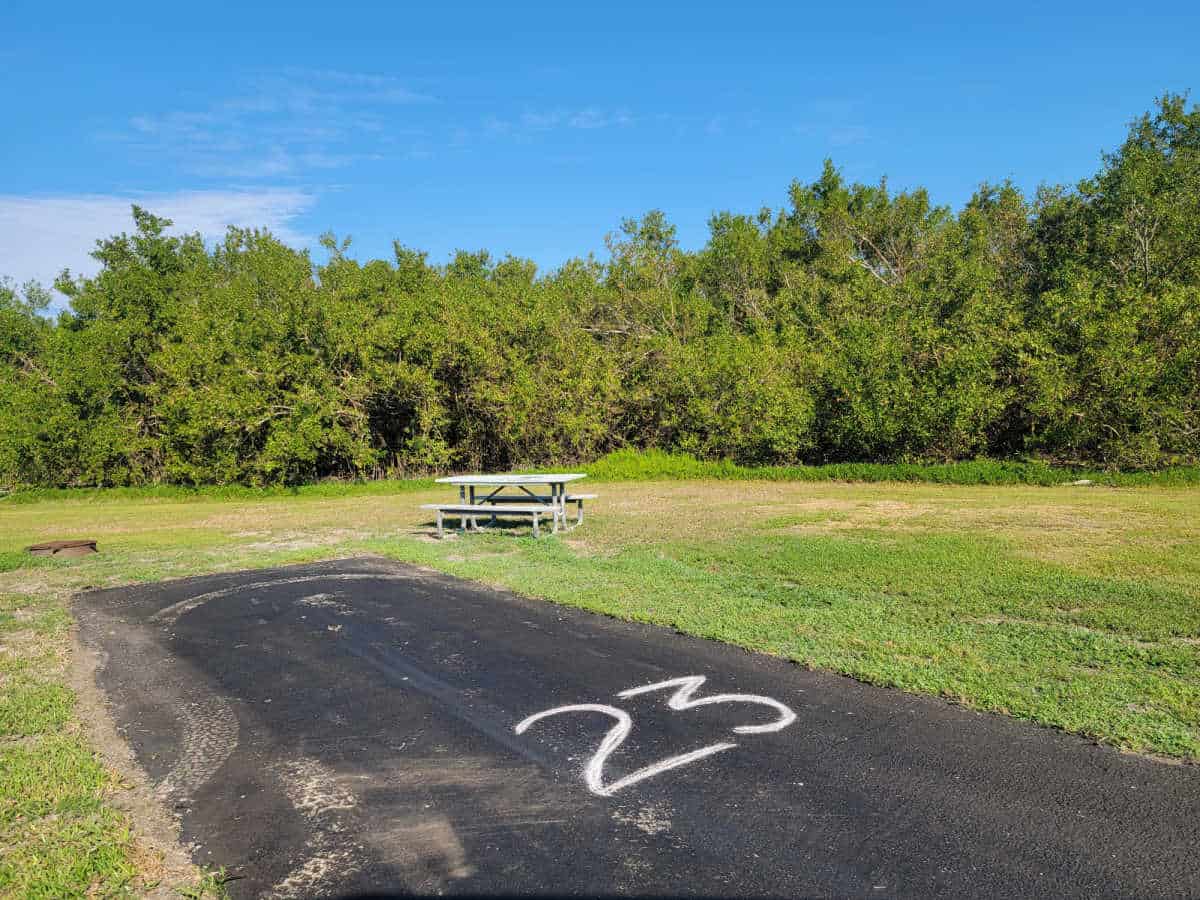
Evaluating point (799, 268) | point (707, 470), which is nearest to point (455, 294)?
point (707, 470)

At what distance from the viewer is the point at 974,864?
2.93 metres

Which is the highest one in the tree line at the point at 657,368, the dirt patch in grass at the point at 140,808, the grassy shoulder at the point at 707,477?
the tree line at the point at 657,368

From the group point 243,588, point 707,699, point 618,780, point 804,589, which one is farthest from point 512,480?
point 618,780

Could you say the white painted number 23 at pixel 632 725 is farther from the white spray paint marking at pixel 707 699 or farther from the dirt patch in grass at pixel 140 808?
the dirt patch in grass at pixel 140 808

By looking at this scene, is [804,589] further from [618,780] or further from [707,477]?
[707,477]

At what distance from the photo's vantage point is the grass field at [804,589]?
156 inches

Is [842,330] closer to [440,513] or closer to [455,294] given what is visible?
[455,294]

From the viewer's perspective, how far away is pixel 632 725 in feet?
14.4

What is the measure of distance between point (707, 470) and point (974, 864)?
62.0ft

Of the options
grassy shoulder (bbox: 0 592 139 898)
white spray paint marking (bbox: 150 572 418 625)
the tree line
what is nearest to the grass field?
grassy shoulder (bbox: 0 592 139 898)

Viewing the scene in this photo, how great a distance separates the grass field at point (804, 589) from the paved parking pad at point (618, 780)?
0.39m

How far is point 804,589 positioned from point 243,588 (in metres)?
5.94

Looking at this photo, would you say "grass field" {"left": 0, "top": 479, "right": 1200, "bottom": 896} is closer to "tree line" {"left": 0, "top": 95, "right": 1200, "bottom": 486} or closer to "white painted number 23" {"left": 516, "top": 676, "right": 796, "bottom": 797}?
"white painted number 23" {"left": 516, "top": 676, "right": 796, "bottom": 797}

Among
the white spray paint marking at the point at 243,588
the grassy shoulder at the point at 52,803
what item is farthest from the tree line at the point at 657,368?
the grassy shoulder at the point at 52,803
